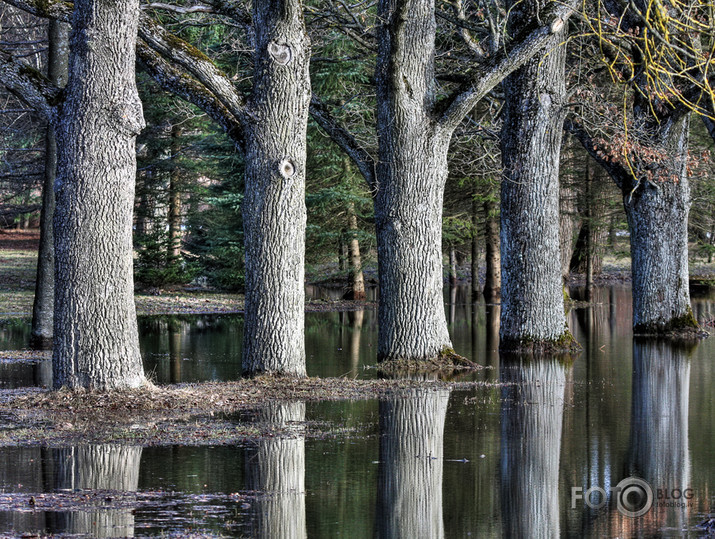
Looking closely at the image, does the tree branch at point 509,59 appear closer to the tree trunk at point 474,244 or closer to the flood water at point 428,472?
the flood water at point 428,472

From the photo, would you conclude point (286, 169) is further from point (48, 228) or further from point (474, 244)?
point (474, 244)

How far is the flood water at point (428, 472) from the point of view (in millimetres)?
6480

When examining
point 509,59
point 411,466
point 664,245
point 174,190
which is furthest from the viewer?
point 174,190

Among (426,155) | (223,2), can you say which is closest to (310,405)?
(426,155)

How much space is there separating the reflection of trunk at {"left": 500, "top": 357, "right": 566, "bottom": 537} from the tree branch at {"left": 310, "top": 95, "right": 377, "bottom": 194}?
4.14m

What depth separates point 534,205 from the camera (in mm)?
18078

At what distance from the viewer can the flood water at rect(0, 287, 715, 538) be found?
21.3 feet

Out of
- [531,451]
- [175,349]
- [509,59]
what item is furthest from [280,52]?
[175,349]

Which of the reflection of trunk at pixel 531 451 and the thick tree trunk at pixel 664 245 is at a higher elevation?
the thick tree trunk at pixel 664 245

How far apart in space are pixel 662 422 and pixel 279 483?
501 centimetres

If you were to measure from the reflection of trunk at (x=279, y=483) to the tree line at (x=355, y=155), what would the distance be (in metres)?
2.58

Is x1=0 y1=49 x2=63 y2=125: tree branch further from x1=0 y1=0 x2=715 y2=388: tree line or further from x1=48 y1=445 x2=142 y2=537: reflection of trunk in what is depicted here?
→ x1=48 y1=445 x2=142 y2=537: reflection of trunk

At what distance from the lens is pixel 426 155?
51.6 ft

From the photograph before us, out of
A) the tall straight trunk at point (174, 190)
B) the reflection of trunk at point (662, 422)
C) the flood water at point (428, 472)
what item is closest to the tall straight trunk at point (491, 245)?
the tall straight trunk at point (174, 190)
